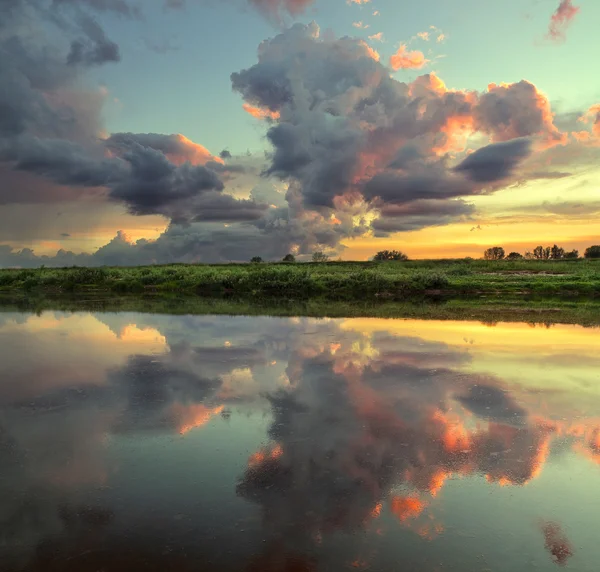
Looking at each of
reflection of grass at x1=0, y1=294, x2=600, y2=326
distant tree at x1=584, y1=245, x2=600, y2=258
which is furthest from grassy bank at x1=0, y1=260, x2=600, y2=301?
distant tree at x1=584, y1=245, x2=600, y2=258

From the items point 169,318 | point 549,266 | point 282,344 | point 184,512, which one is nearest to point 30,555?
point 184,512

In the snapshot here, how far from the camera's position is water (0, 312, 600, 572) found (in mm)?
4703

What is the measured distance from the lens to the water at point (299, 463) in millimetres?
4703

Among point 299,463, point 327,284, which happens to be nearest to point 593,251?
Result: point 327,284

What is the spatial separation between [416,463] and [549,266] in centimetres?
5399

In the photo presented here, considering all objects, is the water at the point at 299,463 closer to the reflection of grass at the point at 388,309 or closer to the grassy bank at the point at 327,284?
the reflection of grass at the point at 388,309

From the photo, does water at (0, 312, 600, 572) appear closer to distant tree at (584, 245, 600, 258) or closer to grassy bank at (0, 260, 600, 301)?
grassy bank at (0, 260, 600, 301)

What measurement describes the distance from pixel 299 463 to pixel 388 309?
2064 centimetres

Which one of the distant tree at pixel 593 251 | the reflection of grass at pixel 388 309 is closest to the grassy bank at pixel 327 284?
the reflection of grass at pixel 388 309

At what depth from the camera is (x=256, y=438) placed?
739 cm

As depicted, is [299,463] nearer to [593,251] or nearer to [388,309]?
[388,309]

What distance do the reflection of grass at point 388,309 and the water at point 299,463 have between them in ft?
32.5

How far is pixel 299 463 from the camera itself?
6.51 m

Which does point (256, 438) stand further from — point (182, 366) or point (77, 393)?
point (182, 366)
